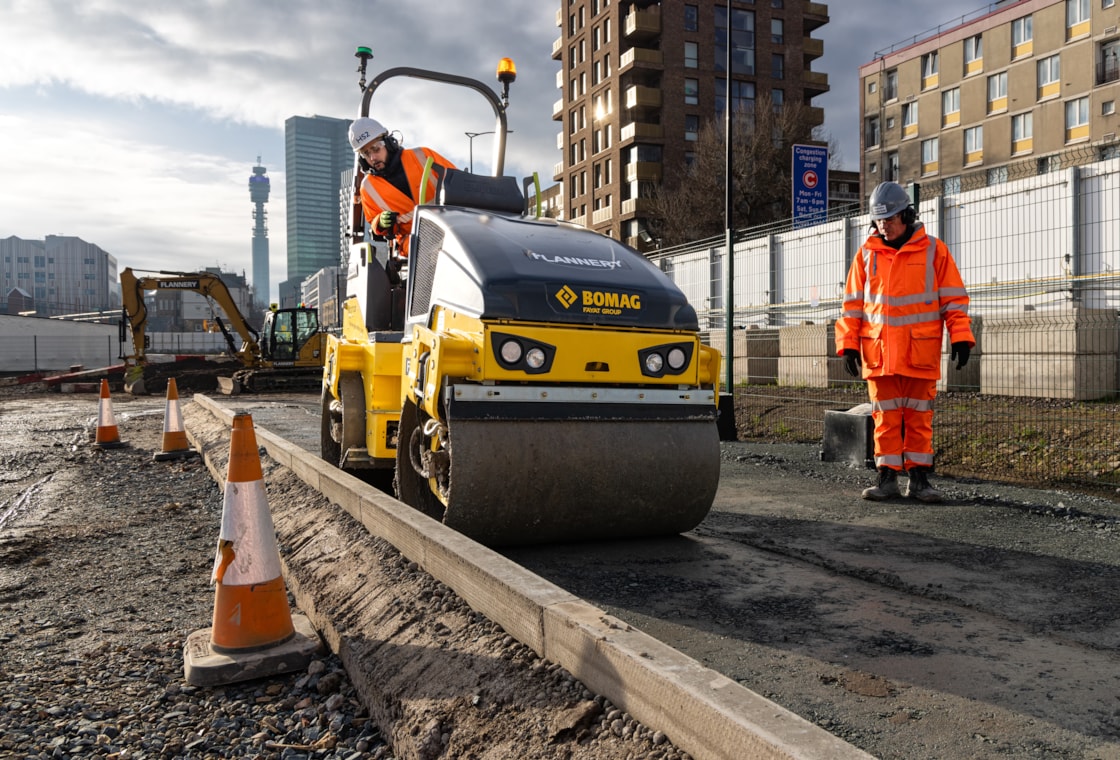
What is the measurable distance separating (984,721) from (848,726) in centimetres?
40

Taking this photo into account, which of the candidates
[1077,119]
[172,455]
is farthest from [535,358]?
[1077,119]

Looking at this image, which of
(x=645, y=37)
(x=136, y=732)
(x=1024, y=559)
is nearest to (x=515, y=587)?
(x=136, y=732)

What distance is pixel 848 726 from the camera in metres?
2.50

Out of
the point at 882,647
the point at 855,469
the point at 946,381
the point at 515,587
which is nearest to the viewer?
the point at 515,587

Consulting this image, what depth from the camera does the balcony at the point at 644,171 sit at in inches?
1908

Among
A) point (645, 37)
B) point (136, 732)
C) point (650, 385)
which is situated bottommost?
point (136, 732)

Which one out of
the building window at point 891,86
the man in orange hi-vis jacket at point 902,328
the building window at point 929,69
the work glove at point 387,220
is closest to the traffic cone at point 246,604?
the work glove at point 387,220

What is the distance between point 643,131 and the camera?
4831 cm

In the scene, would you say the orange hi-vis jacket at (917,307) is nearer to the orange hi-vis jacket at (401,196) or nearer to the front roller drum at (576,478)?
the front roller drum at (576,478)

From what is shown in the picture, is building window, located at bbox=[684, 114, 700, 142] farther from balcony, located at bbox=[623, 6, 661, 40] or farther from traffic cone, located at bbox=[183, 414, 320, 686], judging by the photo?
traffic cone, located at bbox=[183, 414, 320, 686]

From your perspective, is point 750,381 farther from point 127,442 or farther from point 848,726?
point 848,726

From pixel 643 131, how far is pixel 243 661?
47.7 metres

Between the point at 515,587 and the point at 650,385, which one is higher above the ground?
the point at 650,385

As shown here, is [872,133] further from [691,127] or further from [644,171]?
[644,171]
